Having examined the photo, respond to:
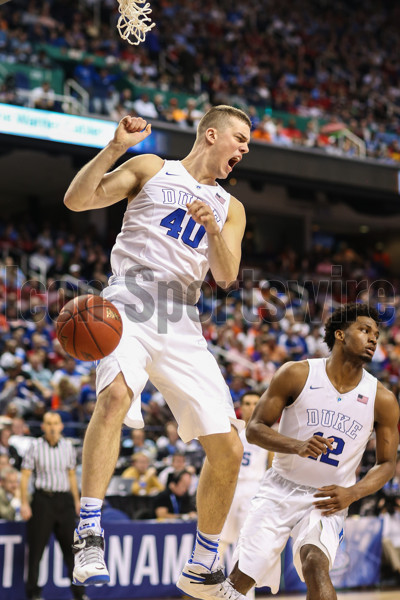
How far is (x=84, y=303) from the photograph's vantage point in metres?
4.16

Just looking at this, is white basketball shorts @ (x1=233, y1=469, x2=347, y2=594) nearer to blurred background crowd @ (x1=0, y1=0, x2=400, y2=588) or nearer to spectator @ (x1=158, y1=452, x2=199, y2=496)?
blurred background crowd @ (x1=0, y1=0, x2=400, y2=588)

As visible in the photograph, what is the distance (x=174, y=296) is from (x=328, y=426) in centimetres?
158

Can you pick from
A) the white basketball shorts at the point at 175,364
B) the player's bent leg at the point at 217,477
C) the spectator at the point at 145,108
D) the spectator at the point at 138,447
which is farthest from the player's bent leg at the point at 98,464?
the spectator at the point at 145,108

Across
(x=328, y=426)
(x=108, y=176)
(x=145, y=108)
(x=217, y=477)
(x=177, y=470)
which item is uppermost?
(x=145, y=108)

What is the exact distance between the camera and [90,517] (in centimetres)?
395

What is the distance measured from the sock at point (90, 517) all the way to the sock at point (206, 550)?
2.93 ft

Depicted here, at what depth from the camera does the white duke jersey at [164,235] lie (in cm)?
452

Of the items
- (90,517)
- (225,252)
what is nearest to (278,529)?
(90,517)

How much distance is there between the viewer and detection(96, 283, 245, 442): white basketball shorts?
4.32 m

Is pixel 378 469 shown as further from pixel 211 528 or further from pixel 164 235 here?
pixel 164 235

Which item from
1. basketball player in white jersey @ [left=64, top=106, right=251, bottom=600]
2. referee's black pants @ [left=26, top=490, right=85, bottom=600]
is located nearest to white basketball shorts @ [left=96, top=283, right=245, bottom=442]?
basketball player in white jersey @ [left=64, top=106, right=251, bottom=600]

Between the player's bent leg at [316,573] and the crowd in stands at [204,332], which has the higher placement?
the crowd in stands at [204,332]

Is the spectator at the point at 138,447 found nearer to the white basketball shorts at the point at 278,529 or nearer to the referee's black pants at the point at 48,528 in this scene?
the referee's black pants at the point at 48,528

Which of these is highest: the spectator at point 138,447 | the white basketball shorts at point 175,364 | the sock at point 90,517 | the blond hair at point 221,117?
the blond hair at point 221,117
